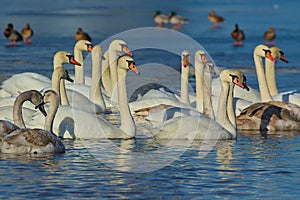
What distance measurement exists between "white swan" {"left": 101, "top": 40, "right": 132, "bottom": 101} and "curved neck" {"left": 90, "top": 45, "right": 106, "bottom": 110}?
212 mm

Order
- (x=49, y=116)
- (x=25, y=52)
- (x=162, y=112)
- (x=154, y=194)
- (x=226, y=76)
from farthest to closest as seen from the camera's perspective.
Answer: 1. (x=25, y=52)
2. (x=162, y=112)
3. (x=226, y=76)
4. (x=49, y=116)
5. (x=154, y=194)

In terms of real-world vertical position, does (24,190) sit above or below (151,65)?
below

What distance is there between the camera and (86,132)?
38.0ft

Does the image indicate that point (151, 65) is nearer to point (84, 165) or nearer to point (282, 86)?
point (282, 86)

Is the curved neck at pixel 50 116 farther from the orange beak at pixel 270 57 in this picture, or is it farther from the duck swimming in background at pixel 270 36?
the duck swimming in background at pixel 270 36

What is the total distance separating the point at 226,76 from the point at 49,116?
2.65 metres

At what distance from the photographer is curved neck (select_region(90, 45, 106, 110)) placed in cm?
1452

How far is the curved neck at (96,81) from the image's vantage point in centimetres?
1452

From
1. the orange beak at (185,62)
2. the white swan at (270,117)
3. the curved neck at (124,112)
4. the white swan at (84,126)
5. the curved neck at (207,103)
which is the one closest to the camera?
the white swan at (84,126)

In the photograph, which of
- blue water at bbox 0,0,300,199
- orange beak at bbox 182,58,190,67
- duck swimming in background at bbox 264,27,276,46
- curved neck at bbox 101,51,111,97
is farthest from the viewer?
duck swimming in background at bbox 264,27,276,46

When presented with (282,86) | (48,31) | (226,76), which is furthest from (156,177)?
(48,31)

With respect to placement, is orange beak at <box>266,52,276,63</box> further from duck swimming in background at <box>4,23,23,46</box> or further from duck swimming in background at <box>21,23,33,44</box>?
duck swimming in background at <box>21,23,33,44</box>

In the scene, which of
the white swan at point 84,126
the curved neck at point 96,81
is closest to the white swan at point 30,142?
the white swan at point 84,126

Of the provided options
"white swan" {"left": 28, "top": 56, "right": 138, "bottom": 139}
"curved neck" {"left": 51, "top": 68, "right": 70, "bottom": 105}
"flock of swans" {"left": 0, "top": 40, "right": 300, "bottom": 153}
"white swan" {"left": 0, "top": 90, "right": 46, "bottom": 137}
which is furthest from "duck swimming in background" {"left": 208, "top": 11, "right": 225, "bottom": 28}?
"white swan" {"left": 0, "top": 90, "right": 46, "bottom": 137}
